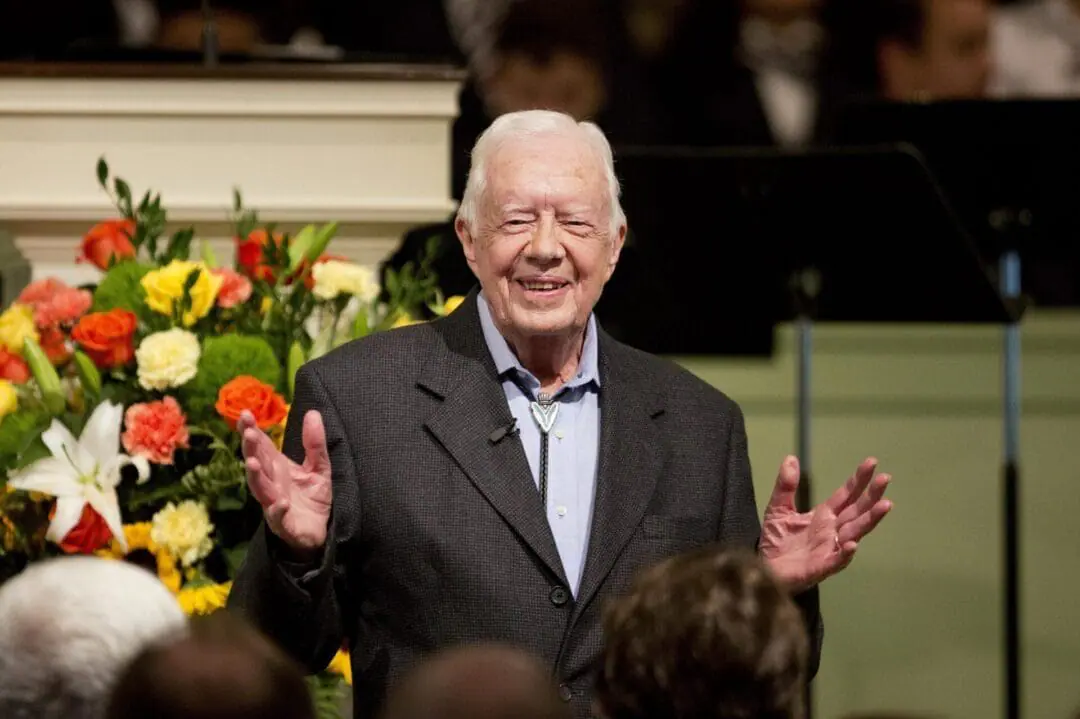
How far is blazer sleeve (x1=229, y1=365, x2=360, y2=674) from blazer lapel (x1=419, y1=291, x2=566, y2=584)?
15 centimetres

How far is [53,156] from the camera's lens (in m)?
3.70

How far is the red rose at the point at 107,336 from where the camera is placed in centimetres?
306

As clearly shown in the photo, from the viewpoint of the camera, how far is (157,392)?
10.2ft

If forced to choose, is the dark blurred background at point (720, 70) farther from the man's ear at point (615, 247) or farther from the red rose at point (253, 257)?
the man's ear at point (615, 247)

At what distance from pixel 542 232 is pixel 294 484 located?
1.73 feet

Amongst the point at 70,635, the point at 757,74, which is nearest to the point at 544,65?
the point at 757,74

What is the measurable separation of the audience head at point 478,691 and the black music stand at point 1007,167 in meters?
3.03

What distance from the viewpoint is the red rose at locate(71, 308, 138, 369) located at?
120 inches

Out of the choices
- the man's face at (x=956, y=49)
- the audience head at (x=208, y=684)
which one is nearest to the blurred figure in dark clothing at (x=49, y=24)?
the man's face at (x=956, y=49)

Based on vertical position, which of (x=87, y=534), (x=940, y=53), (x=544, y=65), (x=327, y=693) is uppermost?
(x=940, y=53)

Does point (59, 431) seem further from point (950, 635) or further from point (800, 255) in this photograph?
point (950, 635)

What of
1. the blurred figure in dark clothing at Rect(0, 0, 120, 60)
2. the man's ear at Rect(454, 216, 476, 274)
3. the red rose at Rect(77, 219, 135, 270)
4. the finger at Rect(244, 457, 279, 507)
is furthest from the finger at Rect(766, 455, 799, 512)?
the blurred figure in dark clothing at Rect(0, 0, 120, 60)

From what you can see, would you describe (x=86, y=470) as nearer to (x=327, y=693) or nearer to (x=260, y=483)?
(x=327, y=693)

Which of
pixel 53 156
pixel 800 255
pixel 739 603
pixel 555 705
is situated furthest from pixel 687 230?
pixel 555 705
